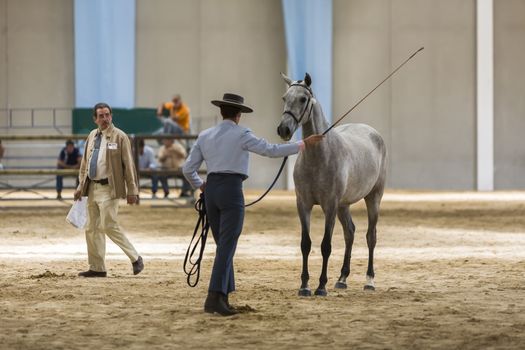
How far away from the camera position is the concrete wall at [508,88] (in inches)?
1264

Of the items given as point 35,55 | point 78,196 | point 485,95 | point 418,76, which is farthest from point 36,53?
point 78,196

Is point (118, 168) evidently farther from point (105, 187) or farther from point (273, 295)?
point (273, 295)

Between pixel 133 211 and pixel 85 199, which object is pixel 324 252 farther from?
pixel 133 211

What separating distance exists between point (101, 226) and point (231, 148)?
2.99m

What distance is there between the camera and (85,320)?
7363 millimetres

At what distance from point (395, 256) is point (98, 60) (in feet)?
64.6

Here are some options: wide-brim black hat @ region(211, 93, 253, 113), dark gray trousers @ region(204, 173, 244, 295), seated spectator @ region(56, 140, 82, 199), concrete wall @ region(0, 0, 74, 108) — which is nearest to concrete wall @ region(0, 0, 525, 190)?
concrete wall @ region(0, 0, 74, 108)

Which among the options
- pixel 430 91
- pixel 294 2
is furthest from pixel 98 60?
pixel 430 91

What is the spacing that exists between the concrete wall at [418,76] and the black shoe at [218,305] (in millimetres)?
24590

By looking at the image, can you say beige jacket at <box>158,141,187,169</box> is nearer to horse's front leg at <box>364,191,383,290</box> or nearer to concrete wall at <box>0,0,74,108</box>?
concrete wall at <box>0,0,74,108</box>

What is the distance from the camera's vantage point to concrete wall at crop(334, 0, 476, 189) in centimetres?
3198

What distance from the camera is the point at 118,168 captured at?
10.2 meters

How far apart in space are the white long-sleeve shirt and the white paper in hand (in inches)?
121

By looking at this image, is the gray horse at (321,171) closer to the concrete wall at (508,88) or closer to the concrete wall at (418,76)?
the concrete wall at (418,76)
